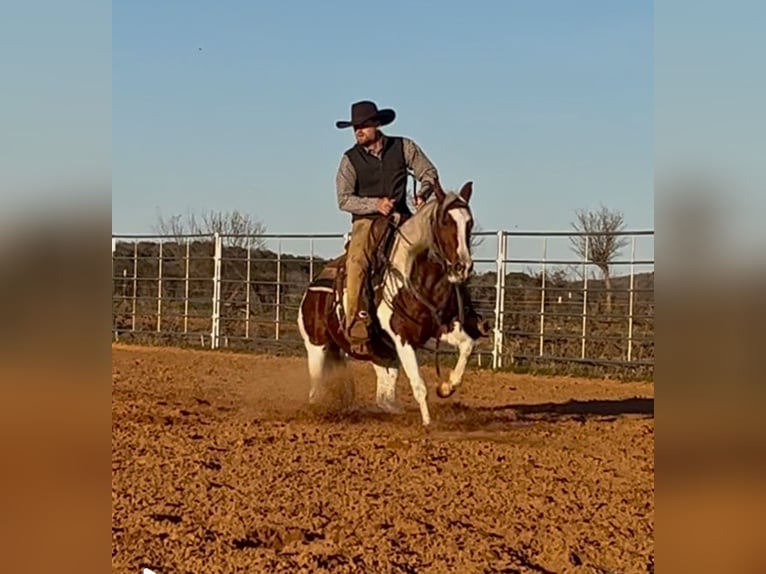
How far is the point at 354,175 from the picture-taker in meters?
6.19

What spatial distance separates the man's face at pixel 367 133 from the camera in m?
6.11

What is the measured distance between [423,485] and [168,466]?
119 cm

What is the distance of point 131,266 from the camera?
14828 mm

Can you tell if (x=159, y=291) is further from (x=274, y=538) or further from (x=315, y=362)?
(x=274, y=538)

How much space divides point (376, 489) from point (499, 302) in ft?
24.3

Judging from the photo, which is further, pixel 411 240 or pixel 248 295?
pixel 248 295

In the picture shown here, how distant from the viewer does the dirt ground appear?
3117 mm

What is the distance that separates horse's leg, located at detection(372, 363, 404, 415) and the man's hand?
1.15 metres

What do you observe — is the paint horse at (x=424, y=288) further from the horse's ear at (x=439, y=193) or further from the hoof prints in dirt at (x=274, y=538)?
the hoof prints in dirt at (x=274, y=538)

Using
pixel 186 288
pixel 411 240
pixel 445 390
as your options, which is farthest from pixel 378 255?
pixel 186 288

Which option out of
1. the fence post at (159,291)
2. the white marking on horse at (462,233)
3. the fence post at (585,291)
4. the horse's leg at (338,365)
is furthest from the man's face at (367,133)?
the fence post at (159,291)
